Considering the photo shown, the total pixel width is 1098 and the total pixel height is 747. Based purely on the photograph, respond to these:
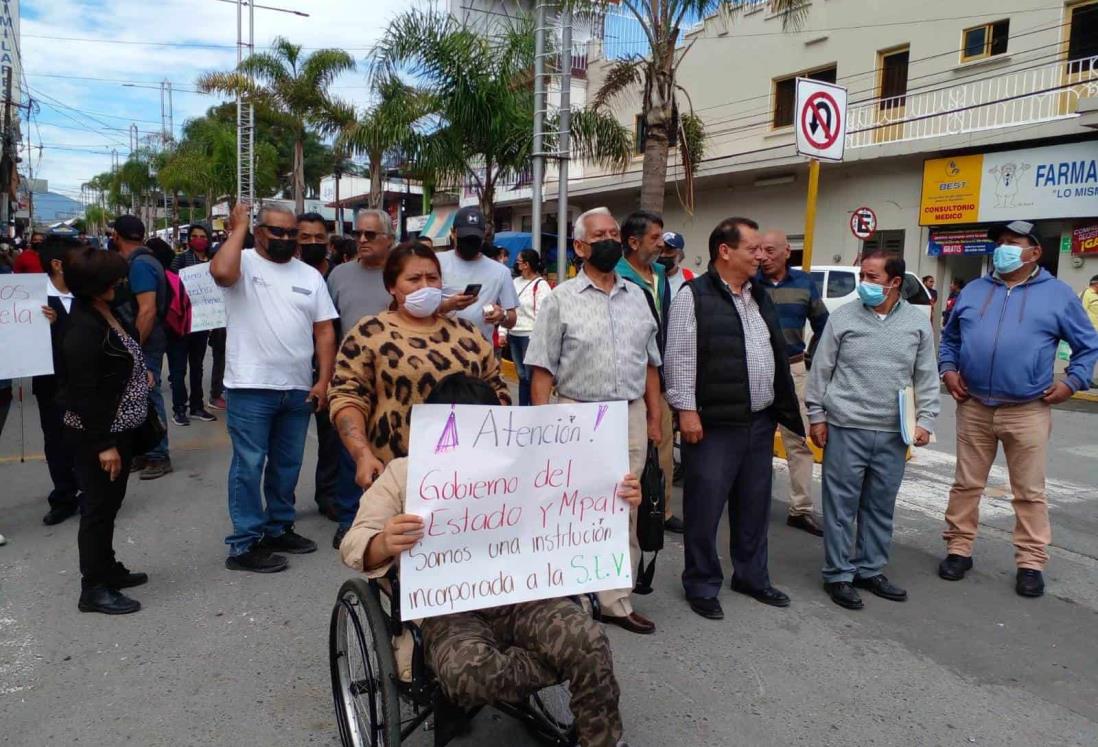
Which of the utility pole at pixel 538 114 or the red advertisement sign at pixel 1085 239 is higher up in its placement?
the utility pole at pixel 538 114

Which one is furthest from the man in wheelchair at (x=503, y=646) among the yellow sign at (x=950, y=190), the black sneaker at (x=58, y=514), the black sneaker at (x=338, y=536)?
the yellow sign at (x=950, y=190)

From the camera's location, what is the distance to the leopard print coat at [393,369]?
3.27m

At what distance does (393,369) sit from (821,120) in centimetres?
463

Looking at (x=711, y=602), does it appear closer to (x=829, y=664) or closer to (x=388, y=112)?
(x=829, y=664)

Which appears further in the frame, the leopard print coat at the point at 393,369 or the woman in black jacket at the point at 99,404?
the woman in black jacket at the point at 99,404

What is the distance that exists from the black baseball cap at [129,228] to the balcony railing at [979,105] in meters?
14.1

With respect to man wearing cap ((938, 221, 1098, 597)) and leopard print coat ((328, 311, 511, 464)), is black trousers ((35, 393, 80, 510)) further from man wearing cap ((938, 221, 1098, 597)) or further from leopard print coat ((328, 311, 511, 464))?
man wearing cap ((938, 221, 1098, 597))

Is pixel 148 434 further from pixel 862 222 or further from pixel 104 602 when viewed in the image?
pixel 862 222

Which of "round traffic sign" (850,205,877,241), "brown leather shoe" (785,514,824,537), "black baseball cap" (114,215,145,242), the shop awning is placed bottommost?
"brown leather shoe" (785,514,824,537)

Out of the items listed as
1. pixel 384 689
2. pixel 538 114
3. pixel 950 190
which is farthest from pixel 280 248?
pixel 950 190

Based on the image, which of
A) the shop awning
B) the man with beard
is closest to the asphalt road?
the man with beard

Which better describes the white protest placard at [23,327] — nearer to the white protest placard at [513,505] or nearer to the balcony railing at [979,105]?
the white protest placard at [513,505]

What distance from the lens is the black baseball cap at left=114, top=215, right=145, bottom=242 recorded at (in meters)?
6.07

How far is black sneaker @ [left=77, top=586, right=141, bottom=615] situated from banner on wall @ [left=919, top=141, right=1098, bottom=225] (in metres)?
15.6
